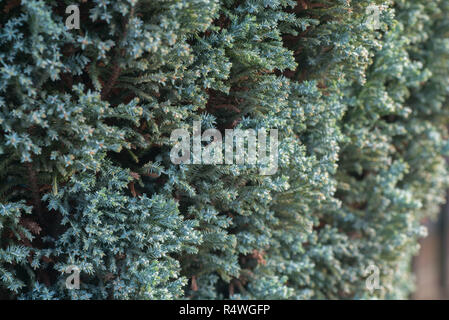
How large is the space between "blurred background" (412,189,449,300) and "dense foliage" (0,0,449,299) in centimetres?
390

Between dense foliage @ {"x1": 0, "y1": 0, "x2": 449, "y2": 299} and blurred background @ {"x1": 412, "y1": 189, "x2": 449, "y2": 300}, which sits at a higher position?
dense foliage @ {"x1": 0, "y1": 0, "x2": 449, "y2": 299}

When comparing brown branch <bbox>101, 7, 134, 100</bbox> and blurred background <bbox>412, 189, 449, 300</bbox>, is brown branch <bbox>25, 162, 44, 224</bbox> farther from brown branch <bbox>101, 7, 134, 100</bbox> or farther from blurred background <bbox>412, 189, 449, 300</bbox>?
blurred background <bbox>412, 189, 449, 300</bbox>

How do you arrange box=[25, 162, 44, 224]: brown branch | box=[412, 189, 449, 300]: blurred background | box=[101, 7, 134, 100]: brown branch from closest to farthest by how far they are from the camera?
box=[101, 7, 134, 100]: brown branch < box=[25, 162, 44, 224]: brown branch < box=[412, 189, 449, 300]: blurred background

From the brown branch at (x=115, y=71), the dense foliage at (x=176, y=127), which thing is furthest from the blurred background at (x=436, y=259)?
the brown branch at (x=115, y=71)

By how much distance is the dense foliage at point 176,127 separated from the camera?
2.08 meters

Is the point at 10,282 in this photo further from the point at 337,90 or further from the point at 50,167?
the point at 337,90

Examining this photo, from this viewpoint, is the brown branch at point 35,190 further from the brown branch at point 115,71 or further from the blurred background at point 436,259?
the blurred background at point 436,259

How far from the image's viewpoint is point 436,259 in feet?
23.0

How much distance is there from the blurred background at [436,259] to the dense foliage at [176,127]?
390cm

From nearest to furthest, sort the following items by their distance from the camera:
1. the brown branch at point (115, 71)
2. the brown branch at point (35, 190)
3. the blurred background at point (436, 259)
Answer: the brown branch at point (115, 71), the brown branch at point (35, 190), the blurred background at point (436, 259)

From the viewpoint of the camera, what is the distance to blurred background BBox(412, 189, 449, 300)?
6.86 m

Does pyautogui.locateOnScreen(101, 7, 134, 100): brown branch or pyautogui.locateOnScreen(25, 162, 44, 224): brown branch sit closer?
pyautogui.locateOnScreen(101, 7, 134, 100): brown branch

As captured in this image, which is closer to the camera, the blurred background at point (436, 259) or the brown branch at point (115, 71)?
the brown branch at point (115, 71)

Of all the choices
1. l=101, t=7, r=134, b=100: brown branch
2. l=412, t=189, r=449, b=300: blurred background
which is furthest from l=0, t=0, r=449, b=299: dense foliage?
l=412, t=189, r=449, b=300: blurred background
